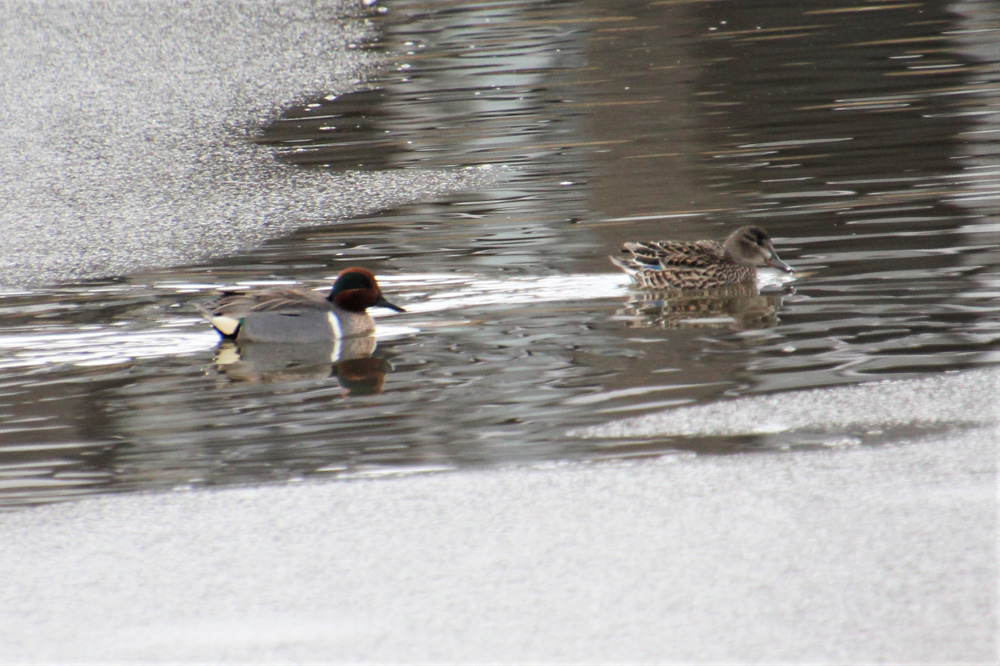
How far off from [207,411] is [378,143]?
8.38 metres

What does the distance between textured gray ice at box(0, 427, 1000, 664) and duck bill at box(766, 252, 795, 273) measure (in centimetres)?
346

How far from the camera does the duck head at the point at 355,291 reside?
27.9 ft

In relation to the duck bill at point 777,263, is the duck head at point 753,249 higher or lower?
higher

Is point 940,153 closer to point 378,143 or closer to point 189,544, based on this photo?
point 378,143

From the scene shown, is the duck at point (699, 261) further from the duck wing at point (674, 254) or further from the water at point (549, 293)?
the water at point (549, 293)

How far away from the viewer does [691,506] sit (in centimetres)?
506

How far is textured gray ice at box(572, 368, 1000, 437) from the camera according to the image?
591cm

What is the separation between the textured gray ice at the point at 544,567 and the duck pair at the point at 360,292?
2833 millimetres

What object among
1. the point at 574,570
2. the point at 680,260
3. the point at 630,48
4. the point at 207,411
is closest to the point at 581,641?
the point at 574,570

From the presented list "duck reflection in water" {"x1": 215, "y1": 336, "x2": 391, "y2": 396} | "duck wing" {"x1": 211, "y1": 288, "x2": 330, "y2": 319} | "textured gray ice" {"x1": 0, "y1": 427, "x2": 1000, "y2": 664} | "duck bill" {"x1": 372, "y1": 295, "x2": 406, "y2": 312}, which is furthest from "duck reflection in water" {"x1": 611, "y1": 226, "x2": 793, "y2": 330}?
"textured gray ice" {"x1": 0, "y1": 427, "x2": 1000, "y2": 664}

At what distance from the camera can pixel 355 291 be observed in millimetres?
8500

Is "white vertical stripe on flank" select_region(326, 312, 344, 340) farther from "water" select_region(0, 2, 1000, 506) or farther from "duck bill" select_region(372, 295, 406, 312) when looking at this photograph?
"duck bill" select_region(372, 295, 406, 312)

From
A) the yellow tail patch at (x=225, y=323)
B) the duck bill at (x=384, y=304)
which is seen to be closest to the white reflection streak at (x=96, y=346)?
the yellow tail patch at (x=225, y=323)

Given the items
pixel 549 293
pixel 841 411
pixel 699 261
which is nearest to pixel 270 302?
pixel 549 293
